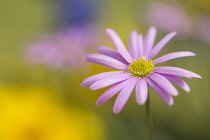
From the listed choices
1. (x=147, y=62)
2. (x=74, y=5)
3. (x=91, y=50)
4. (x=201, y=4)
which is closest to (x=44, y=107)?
(x=91, y=50)

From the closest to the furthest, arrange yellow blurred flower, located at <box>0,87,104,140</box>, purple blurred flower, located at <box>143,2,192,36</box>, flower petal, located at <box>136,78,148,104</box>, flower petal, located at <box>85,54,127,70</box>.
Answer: flower petal, located at <box>136,78,148,104</box>, flower petal, located at <box>85,54,127,70</box>, yellow blurred flower, located at <box>0,87,104,140</box>, purple blurred flower, located at <box>143,2,192,36</box>

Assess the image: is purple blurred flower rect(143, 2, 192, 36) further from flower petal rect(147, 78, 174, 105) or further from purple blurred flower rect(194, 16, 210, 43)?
flower petal rect(147, 78, 174, 105)

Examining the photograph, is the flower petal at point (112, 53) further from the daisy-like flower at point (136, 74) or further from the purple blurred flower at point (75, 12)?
the purple blurred flower at point (75, 12)

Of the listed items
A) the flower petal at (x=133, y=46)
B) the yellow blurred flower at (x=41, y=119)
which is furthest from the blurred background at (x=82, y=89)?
the flower petal at (x=133, y=46)

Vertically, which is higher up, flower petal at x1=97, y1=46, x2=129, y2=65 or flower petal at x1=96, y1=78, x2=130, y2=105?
flower petal at x1=97, y1=46, x2=129, y2=65

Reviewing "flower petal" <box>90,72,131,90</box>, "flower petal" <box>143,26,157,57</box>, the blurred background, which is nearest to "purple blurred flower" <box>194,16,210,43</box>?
the blurred background

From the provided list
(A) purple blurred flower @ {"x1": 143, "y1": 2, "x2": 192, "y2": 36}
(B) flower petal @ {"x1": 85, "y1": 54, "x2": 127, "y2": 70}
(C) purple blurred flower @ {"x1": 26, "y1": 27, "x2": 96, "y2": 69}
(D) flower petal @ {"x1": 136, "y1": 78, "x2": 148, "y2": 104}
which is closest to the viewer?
(D) flower petal @ {"x1": 136, "y1": 78, "x2": 148, "y2": 104}

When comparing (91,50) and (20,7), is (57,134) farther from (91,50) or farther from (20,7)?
(20,7)
